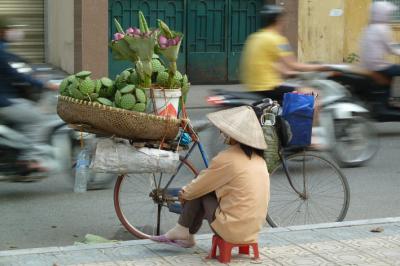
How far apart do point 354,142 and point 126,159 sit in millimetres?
4534

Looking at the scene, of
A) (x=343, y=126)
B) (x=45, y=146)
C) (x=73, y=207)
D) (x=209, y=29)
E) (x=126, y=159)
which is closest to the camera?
(x=126, y=159)

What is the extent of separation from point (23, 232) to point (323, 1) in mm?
11308

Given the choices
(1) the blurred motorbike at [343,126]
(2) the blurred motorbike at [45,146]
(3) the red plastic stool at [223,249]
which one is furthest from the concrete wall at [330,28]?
(3) the red plastic stool at [223,249]

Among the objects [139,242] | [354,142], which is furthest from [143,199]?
[354,142]

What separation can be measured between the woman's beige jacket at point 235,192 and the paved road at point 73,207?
48.2 inches

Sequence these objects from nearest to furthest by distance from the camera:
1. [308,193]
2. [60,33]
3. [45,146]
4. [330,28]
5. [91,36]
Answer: [308,193] → [45,146] → [91,36] → [60,33] → [330,28]

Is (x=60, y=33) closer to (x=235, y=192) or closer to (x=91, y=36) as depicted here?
(x=91, y=36)

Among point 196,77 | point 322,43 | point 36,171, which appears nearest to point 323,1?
point 322,43

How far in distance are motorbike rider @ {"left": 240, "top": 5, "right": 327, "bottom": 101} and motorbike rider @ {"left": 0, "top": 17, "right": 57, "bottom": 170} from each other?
7.27 ft

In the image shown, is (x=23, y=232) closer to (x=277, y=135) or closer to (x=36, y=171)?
(x=36, y=171)

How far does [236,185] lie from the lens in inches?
248

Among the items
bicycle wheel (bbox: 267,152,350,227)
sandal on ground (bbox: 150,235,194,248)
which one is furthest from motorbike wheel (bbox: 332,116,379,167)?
sandal on ground (bbox: 150,235,194,248)

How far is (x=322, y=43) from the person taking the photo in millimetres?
18000

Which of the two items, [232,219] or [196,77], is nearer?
[232,219]
